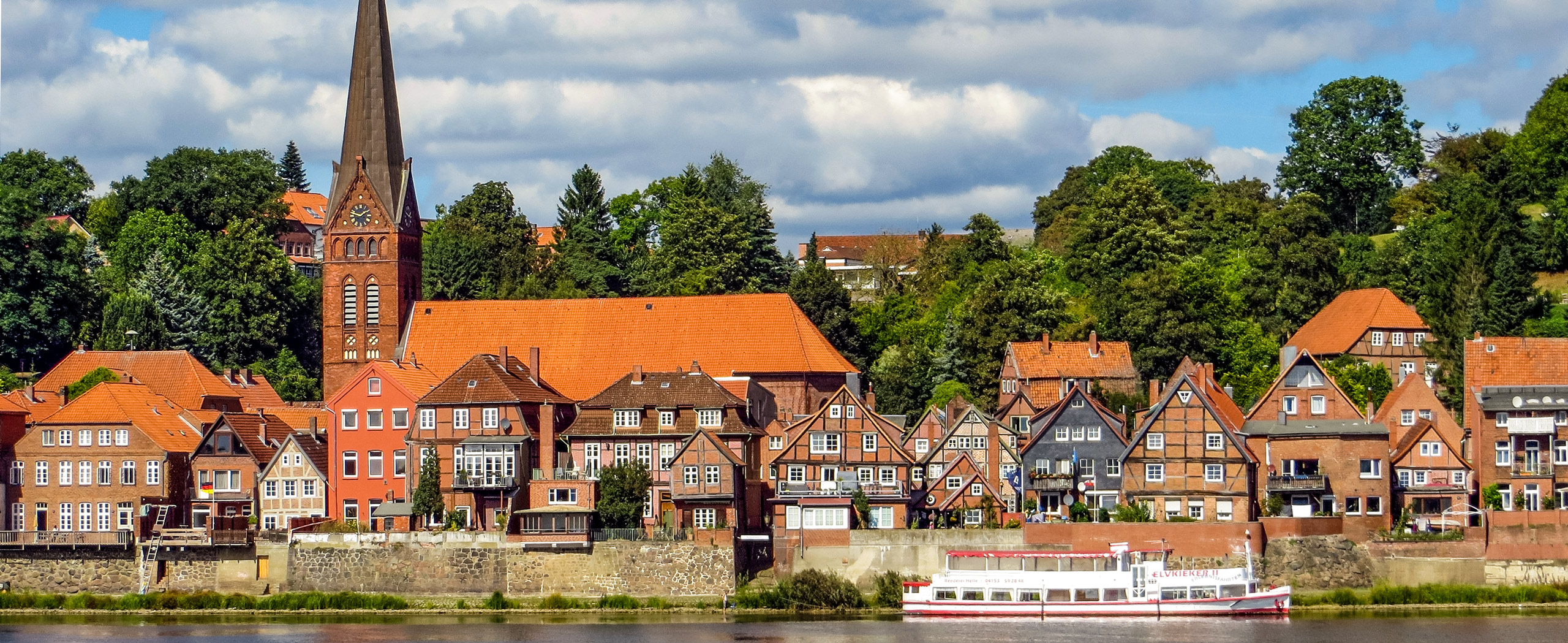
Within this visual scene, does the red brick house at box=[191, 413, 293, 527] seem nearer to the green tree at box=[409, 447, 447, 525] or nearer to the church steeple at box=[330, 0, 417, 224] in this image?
the green tree at box=[409, 447, 447, 525]

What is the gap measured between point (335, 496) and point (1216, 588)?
31.0 m

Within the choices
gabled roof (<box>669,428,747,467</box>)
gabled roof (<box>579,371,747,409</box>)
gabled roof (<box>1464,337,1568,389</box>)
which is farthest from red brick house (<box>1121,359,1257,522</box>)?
gabled roof (<box>579,371,747,409</box>)

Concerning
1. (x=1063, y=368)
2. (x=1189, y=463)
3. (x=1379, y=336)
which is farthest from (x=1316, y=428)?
(x=1379, y=336)

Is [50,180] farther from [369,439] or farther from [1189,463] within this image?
[1189,463]

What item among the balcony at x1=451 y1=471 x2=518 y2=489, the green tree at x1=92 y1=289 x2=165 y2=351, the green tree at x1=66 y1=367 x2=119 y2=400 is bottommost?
the balcony at x1=451 y1=471 x2=518 y2=489

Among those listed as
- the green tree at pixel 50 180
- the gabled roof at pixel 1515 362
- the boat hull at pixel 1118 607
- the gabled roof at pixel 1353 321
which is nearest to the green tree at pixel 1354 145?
the gabled roof at pixel 1353 321

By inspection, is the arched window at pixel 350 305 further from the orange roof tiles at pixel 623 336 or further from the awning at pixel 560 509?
the awning at pixel 560 509

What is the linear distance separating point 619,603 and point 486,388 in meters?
10.1

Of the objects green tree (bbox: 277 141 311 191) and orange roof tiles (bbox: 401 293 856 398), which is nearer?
orange roof tiles (bbox: 401 293 856 398)

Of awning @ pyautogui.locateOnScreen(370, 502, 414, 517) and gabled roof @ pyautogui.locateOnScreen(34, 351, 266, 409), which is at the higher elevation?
gabled roof @ pyautogui.locateOnScreen(34, 351, 266, 409)

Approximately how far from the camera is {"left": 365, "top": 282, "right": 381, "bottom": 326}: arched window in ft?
288

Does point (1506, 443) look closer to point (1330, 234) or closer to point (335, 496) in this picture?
point (1330, 234)

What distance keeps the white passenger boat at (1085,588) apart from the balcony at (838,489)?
13.6 ft

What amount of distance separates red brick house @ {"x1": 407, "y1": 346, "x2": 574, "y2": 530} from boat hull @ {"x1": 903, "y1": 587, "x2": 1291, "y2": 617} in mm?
14675
